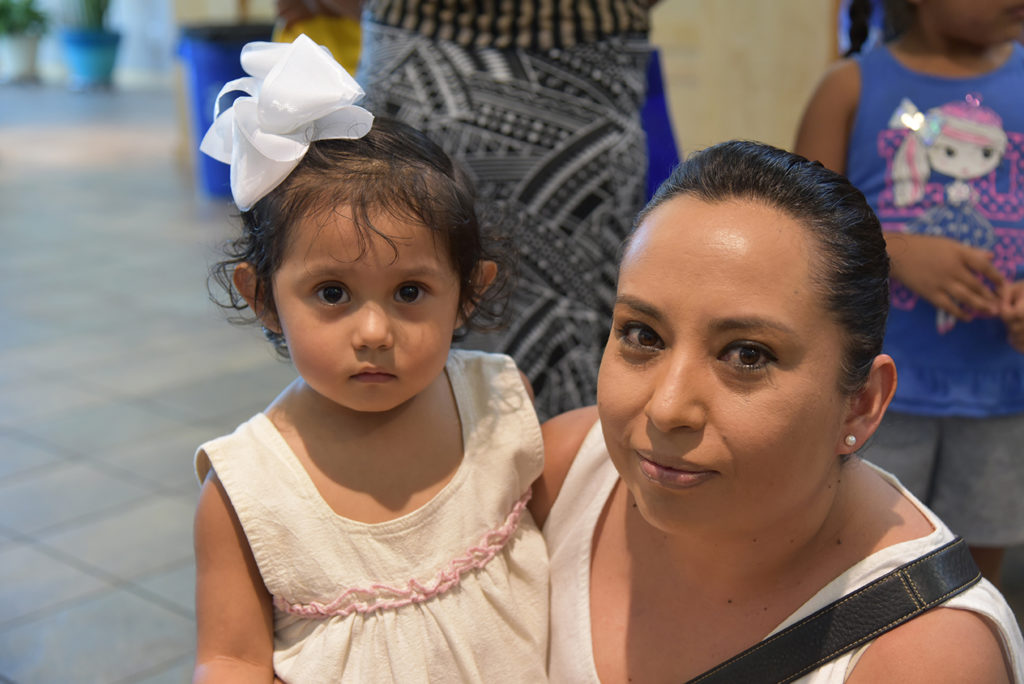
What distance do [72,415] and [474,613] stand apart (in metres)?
4.00

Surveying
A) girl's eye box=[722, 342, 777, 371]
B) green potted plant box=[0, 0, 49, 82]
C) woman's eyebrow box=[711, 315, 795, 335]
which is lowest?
green potted plant box=[0, 0, 49, 82]

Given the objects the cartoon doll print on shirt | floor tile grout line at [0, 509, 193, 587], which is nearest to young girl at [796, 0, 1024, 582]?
the cartoon doll print on shirt

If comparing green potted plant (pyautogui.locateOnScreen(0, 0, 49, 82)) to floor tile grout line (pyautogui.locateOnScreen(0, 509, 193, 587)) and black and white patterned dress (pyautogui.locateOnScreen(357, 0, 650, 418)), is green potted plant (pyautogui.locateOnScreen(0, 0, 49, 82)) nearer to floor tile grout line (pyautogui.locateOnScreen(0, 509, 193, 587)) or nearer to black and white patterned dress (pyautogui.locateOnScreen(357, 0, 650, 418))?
floor tile grout line (pyautogui.locateOnScreen(0, 509, 193, 587))

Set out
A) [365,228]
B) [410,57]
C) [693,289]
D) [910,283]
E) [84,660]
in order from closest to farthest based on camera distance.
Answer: [693,289]
[365,228]
[410,57]
[910,283]
[84,660]

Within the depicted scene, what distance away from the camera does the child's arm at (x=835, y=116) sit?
7.74 ft

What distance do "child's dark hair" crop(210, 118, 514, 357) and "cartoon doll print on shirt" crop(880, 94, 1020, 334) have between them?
109 cm

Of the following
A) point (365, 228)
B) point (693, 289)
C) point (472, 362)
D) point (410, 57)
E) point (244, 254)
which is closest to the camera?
point (693, 289)

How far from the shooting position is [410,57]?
79.9 inches

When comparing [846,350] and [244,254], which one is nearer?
[846,350]

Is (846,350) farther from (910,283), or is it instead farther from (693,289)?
(910,283)

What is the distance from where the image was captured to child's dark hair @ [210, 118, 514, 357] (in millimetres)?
1454

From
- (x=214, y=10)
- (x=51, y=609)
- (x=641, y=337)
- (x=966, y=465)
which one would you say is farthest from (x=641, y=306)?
(x=214, y=10)

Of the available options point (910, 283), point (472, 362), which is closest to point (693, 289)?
point (472, 362)

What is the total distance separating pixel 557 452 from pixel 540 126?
0.65m
